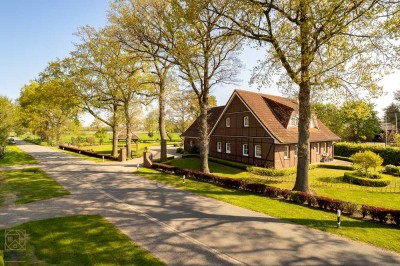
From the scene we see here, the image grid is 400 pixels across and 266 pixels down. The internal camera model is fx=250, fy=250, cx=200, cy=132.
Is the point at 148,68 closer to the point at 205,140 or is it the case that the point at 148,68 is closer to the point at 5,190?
the point at 205,140

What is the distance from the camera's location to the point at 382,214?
12281mm

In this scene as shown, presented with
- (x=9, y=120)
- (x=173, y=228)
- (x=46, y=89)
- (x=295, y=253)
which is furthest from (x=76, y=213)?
(x=46, y=89)

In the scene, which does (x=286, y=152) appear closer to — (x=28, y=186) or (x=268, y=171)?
(x=268, y=171)

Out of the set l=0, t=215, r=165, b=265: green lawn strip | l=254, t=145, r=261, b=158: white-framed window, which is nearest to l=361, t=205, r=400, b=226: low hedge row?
l=0, t=215, r=165, b=265: green lawn strip

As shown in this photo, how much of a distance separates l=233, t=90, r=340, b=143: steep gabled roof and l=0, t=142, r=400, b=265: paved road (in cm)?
1406

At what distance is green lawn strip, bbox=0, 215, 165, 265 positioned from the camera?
829 cm

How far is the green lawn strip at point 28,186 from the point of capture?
52.6ft

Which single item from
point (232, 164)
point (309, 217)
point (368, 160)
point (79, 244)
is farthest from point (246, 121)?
point (79, 244)

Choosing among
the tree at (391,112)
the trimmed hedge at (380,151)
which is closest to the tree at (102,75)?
the trimmed hedge at (380,151)

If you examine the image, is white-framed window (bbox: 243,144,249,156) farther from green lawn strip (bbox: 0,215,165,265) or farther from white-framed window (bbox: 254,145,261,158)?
green lawn strip (bbox: 0,215,165,265)

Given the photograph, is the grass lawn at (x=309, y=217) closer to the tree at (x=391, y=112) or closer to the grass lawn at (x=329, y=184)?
the grass lawn at (x=329, y=184)

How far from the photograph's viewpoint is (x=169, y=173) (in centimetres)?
2453

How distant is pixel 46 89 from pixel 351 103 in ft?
110

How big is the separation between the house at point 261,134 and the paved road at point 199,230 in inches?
523
